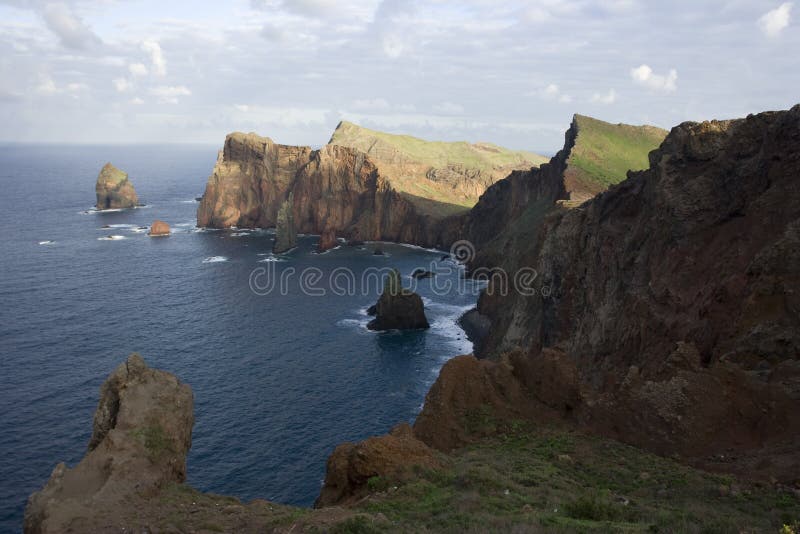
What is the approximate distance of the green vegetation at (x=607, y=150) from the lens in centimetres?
11556

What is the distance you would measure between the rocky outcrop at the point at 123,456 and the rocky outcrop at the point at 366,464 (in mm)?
7663

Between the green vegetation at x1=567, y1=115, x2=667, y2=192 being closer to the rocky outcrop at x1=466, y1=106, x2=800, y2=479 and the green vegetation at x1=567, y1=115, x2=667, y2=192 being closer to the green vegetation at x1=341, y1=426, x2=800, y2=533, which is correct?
the rocky outcrop at x1=466, y1=106, x2=800, y2=479

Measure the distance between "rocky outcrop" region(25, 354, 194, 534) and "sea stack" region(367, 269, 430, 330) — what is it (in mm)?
63956

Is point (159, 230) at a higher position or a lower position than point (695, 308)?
lower

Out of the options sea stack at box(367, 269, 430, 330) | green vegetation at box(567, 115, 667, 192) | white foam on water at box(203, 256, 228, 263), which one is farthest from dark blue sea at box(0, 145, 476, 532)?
green vegetation at box(567, 115, 667, 192)

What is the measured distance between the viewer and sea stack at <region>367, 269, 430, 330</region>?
312 feet

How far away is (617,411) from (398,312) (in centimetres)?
6300

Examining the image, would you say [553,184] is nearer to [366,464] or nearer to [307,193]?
[307,193]

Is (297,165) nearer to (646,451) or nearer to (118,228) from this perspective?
(118,228)

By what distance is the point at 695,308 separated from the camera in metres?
38.9

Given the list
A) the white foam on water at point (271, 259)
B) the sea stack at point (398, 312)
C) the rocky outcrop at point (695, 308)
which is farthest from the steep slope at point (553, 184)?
the rocky outcrop at point (695, 308)

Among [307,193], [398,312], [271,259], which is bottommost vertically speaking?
[398,312]

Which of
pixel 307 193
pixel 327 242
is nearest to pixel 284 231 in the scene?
pixel 327 242

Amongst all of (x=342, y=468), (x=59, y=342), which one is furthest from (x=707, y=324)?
(x=59, y=342)
